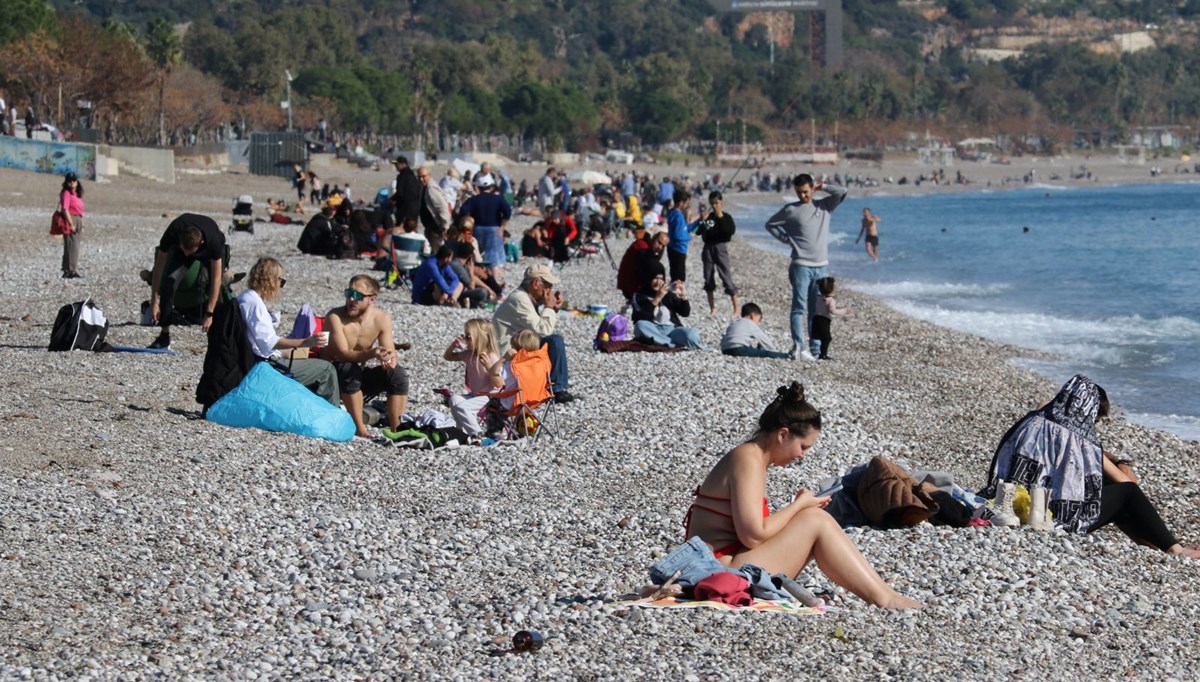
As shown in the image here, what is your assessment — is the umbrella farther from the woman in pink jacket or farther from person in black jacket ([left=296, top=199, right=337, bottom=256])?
the woman in pink jacket

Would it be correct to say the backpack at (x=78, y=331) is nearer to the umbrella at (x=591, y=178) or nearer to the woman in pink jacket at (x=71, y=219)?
the woman in pink jacket at (x=71, y=219)

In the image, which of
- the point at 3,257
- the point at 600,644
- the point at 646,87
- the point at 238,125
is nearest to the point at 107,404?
the point at 600,644

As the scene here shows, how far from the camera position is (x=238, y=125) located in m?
81.9

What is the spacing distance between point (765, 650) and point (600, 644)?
0.56 m

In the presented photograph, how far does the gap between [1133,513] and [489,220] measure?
34.5 ft

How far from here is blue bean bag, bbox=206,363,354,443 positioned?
891cm

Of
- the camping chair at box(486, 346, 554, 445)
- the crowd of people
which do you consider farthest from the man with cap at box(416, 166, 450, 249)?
the camping chair at box(486, 346, 554, 445)

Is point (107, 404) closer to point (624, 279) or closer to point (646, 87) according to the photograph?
point (624, 279)

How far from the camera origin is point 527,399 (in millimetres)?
9406

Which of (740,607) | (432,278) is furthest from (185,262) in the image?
(740,607)

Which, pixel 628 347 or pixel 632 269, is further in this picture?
pixel 632 269

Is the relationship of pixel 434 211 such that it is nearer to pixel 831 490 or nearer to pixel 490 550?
pixel 831 490

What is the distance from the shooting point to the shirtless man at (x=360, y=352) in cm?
918

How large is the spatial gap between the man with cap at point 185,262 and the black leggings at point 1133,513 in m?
6.26
